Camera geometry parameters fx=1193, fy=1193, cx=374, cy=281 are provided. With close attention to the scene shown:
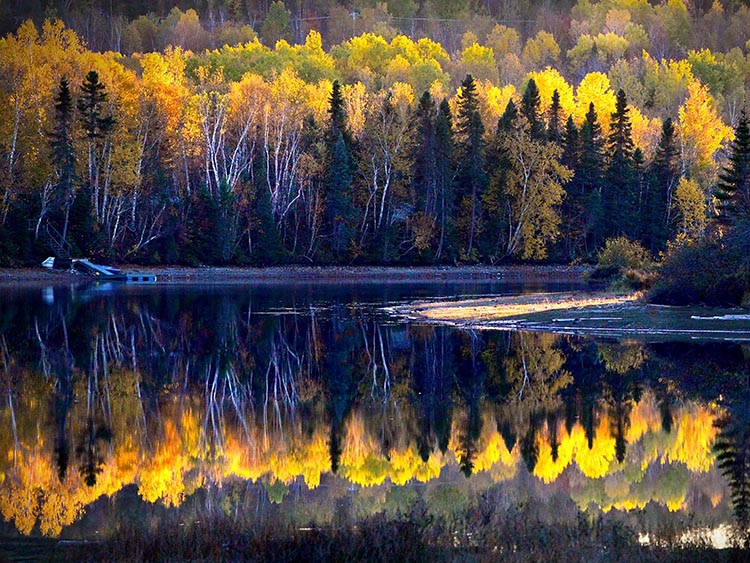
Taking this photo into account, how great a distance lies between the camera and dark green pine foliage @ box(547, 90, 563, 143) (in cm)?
9506

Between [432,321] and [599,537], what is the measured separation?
27.9 m

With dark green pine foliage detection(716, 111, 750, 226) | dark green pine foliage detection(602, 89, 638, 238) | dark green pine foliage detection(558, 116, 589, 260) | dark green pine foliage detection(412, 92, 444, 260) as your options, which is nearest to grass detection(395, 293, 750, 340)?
dark green pine foliage detection(716, 111, 750, 226)

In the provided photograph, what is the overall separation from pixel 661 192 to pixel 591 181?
5861 mm

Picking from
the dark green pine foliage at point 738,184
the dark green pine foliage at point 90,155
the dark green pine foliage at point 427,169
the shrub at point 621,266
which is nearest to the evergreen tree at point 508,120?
the dark green pine foliage at point 427,169

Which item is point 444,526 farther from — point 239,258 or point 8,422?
point 239,258

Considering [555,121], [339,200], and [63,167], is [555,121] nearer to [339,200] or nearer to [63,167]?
[339,200]

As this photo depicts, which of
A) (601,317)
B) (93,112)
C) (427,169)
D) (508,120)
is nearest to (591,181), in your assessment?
(508,120)

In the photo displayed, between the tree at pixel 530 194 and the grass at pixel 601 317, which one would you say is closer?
the grass at pixel 601 317

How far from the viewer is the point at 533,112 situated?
94750 millimetres

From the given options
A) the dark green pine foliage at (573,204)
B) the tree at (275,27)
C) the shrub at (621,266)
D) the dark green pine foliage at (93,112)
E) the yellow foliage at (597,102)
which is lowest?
the shrub at (621,266)

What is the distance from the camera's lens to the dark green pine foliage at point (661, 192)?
92188 mm

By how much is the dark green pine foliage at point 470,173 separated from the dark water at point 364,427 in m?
56.4

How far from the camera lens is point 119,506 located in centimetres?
1349

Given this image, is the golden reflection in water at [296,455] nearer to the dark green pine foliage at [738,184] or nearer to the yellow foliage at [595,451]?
the yellow foliage at [595,451]
